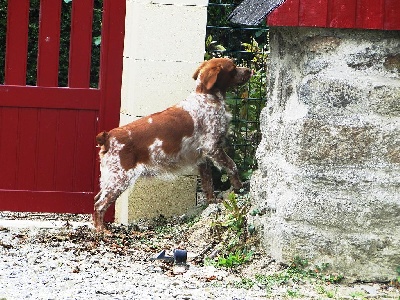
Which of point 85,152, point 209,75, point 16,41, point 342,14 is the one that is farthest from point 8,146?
point 342,14

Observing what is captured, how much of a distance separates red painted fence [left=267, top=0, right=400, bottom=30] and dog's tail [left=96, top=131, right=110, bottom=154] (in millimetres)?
2161

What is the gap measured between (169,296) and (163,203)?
104 inches

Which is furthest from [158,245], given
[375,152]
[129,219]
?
[375,152]

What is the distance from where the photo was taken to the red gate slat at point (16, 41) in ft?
27.4

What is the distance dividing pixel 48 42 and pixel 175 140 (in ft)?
4.27

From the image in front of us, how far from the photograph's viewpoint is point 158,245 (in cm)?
768

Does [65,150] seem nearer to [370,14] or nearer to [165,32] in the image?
[165,32]

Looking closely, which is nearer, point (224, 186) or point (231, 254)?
point (231, 254)

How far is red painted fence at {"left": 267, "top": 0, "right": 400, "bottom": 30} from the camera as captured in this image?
244 inches

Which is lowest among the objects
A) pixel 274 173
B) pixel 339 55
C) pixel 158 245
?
pixel 158 245

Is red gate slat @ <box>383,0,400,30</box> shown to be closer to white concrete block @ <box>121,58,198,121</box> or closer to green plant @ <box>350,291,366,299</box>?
green plant @ <box>350,291,366,299</box>

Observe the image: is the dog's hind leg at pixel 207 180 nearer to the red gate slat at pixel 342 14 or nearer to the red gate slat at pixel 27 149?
the red gate slat at pixel 27 149

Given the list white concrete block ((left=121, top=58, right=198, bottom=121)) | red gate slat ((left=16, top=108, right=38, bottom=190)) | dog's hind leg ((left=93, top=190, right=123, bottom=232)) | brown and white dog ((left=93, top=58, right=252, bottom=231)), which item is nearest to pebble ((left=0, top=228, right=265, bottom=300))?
dog's hind leg ((left=93, top=190, right=123, bottom=232))

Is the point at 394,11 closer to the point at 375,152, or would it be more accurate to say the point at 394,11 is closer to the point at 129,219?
the point at 375,152
